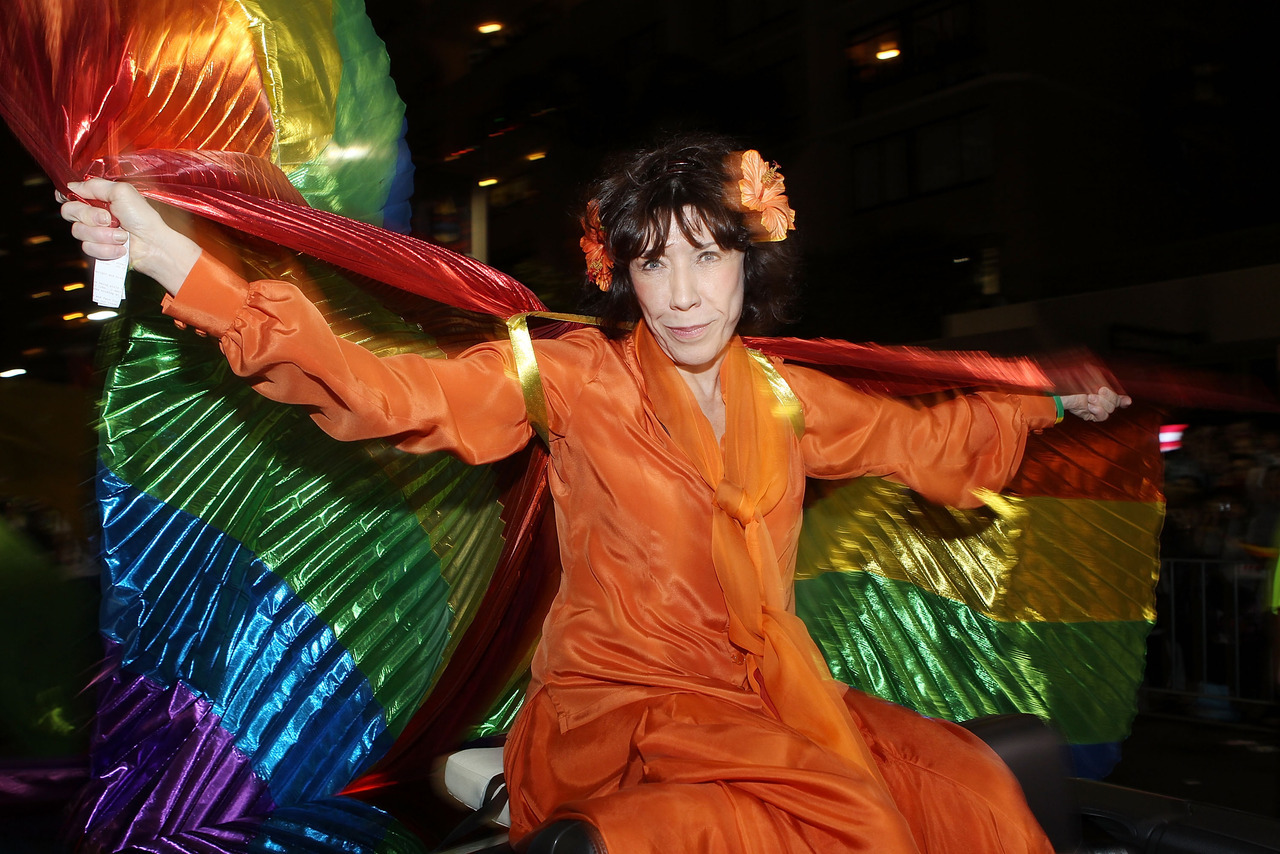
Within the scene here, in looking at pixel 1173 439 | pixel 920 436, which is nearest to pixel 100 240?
pixel 920 436

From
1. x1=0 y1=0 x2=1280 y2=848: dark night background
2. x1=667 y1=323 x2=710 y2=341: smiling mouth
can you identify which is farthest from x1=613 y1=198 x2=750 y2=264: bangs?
x1=0 y1=0 x2=1280 y2=848: dark night background

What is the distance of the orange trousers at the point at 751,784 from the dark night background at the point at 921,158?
1448mm

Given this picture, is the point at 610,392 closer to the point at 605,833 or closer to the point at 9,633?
the point at 605,833

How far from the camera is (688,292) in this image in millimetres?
1531

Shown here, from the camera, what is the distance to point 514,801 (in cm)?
146

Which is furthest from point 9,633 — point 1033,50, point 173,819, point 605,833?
point 1033,50

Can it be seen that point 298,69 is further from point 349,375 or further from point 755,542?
point 755,542

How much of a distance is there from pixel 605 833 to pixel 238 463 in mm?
1002

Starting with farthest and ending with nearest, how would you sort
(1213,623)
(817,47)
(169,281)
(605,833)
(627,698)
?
(817,47)
(1213,623)
(627,698)
(169,281)
(605,833)

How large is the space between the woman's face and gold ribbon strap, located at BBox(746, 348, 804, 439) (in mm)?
154

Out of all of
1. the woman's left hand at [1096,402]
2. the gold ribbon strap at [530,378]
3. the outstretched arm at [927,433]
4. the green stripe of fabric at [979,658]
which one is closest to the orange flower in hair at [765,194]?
the outstretched arm at [927,433]

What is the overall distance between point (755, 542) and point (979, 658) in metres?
0.97

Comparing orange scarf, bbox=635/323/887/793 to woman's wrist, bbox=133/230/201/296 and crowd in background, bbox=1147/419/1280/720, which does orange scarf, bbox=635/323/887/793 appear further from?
crowd in background, bbox=1147/419/1280/720

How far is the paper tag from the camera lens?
115cm
